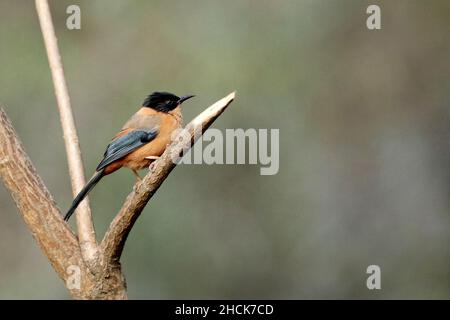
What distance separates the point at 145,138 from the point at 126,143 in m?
0.12

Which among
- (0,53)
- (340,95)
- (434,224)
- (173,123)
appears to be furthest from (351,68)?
(173,123)

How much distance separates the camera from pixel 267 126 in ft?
32.2

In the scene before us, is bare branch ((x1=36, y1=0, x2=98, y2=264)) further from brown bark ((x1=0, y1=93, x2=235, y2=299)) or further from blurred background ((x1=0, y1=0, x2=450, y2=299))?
blurred background ((x1=0, y1=0, x2=450, y2=299))

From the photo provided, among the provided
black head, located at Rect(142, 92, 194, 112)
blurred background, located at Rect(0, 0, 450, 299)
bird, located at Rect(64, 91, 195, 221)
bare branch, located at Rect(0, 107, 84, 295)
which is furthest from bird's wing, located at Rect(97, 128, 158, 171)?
blurred background, located at Rect(0, 0, 450, 299)

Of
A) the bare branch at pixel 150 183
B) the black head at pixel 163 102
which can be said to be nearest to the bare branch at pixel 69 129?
the bare branch at pixel 150 183

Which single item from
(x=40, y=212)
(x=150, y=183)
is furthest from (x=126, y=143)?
(x=150, y=183)

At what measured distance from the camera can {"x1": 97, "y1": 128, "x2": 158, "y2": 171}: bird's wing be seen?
206 inches

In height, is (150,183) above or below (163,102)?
below

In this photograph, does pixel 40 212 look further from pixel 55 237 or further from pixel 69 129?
pixel 69 129

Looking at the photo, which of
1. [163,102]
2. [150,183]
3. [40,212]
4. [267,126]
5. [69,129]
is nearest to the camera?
[150,183]

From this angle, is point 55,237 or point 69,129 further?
point 69,129

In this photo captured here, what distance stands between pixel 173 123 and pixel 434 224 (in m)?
5.66

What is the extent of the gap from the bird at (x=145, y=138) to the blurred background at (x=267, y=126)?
12.0 feet
